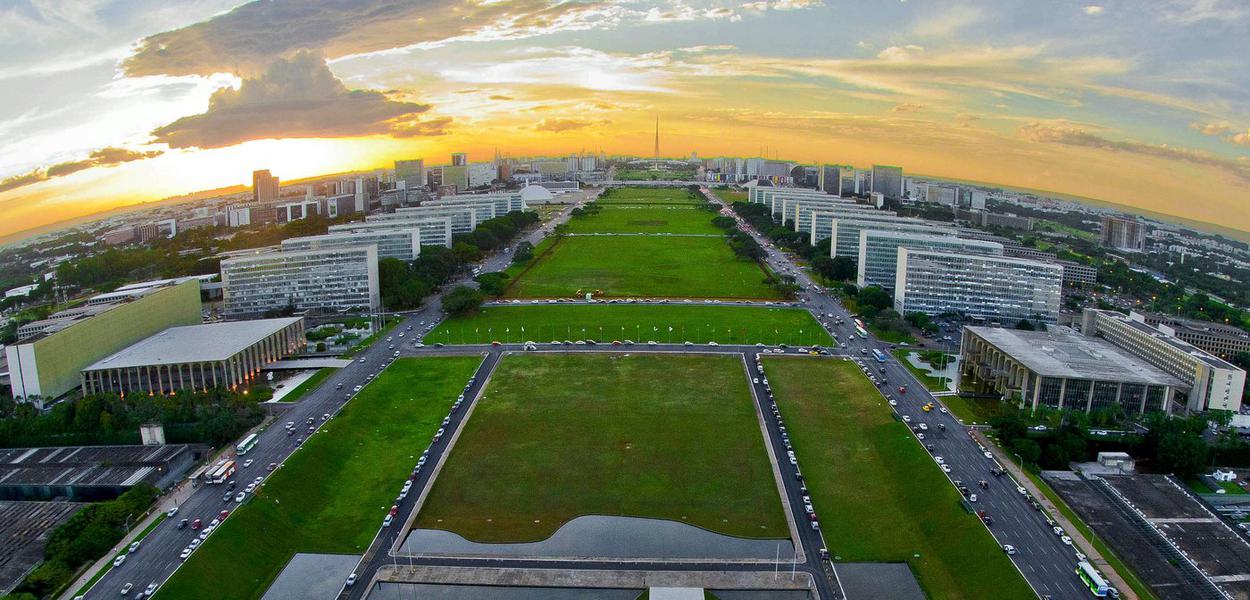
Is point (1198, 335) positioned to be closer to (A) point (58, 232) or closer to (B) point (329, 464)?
(B) point (329, 464)

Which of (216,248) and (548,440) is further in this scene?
(216,248)

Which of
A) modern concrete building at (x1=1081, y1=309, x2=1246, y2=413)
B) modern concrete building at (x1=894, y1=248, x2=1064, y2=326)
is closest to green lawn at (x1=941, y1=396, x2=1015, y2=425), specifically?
modern concrete building at (x1=1081, y1=309, x2=1246, y2=413)

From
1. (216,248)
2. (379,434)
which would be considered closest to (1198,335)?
(379,434)

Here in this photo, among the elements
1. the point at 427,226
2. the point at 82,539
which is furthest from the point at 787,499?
the point at 427,226

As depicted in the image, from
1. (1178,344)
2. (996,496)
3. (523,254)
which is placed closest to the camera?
(996,496)

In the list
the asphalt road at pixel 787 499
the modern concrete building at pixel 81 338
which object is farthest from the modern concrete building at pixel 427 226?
the asphalt road at pixel 787 499

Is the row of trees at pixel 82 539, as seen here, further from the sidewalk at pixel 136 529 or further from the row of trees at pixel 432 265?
the row of trees at pixel 432 265

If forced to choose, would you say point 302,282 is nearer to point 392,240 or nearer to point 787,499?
point 392,240
